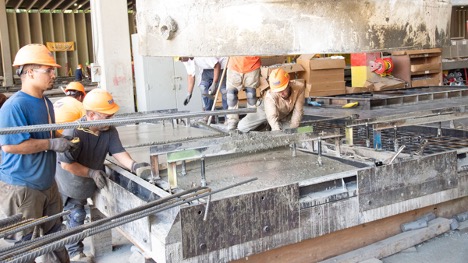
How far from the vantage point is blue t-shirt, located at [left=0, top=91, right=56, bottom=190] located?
3.30 m

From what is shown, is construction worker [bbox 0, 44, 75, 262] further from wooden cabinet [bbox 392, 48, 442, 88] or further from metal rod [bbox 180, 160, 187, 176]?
wooden cabinet [bbox 392, 48, 442, 88]

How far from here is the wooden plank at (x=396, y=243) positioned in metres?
3.66

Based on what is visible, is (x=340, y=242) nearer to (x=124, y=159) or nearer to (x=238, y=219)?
(x=238, y=219)

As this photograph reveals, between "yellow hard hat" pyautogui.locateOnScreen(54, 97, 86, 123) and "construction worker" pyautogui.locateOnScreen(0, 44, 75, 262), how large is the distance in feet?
3.86

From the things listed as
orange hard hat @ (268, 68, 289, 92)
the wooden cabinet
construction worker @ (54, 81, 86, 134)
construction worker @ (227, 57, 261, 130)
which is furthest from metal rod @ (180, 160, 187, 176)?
the wooden cabinet

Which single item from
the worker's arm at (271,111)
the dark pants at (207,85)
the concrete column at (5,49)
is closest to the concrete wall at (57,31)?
the concrete column at (5,49)

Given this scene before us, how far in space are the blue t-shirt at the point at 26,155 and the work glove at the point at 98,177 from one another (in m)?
0.41

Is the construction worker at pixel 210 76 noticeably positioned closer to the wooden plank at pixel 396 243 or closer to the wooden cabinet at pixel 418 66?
the wooden plank at pixel 396 243

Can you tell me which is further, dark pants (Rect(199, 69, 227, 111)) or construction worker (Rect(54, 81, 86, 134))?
dark pants (Rect(199, 69, 227, 111))

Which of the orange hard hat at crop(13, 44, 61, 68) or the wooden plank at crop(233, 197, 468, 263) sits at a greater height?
the orange hard hat at crop(13, 44, 61, 68)

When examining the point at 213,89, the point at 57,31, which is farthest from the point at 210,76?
the point at 57,31

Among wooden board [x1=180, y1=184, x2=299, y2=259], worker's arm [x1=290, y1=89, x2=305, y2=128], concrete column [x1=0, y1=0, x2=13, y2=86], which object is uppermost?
concrete column [x1=0, y1=0, x2=13, y2=86]

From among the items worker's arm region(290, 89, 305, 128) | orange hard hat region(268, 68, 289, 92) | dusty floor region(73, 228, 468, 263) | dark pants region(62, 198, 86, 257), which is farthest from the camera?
worker's arm region(290, 89, 305, 128)

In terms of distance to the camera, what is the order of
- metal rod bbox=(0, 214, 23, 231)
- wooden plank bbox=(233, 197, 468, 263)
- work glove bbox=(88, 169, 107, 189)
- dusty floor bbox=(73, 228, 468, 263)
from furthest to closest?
work glove bbox=(88, 169, 107, 189), dusty floor bbox=(73, 228, 468, 263), wooden plank bbox=(233, 197, 468, 263), metal rod bbox=(0, 214, 23, 231)
